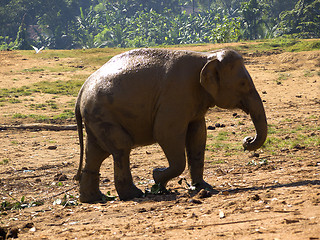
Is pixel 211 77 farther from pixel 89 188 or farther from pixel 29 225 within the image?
pixel 29 225

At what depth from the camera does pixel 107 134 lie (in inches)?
286

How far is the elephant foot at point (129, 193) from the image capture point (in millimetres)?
7367

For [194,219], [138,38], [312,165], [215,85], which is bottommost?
[138,38]

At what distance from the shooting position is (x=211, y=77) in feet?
23.0

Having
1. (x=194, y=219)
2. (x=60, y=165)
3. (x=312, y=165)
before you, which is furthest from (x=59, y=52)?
(x=194, y=219)

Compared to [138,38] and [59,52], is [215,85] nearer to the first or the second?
[59,52]

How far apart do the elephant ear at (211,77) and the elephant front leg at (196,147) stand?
728 mm

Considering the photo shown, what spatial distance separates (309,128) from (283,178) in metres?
5.22

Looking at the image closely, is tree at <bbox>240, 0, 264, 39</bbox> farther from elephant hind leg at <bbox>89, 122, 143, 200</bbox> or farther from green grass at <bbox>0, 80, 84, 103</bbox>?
elephant hind leg at <bbox>89, 122, 143, 200</bbox>

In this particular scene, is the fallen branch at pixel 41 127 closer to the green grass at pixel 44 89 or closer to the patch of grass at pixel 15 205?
the green grass at pixel 44 89

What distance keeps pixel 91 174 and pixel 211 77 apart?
229 centimetres

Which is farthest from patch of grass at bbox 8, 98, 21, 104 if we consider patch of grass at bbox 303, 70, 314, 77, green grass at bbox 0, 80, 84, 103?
patch of grass at bbox 303, 70, 314, 77

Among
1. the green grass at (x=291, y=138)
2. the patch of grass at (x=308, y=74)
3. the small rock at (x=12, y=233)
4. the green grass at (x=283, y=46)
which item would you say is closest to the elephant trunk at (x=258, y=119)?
the green grass at (x=291, y=138)

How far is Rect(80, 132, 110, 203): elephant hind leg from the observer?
25.2 ft
